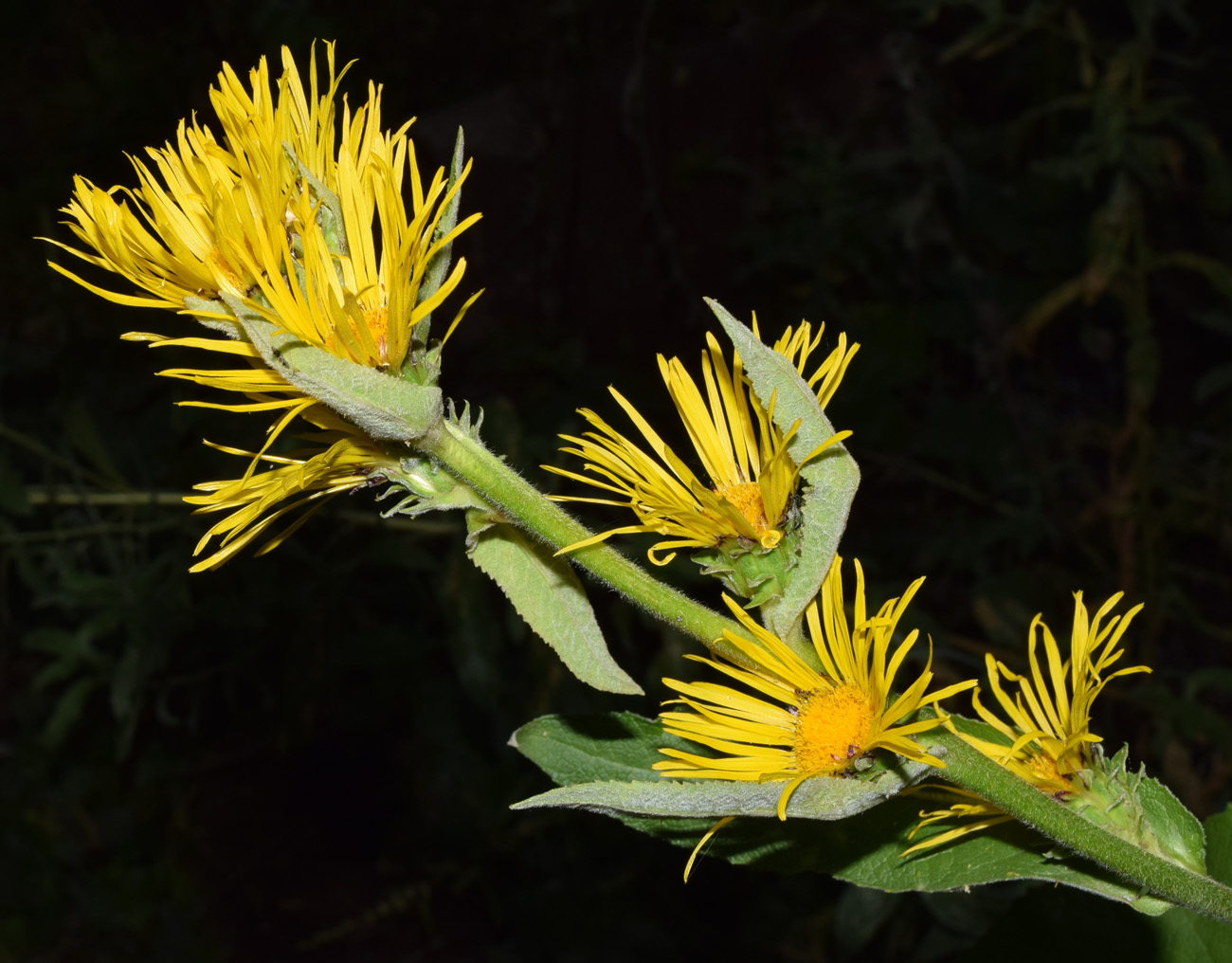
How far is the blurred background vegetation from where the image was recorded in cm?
184

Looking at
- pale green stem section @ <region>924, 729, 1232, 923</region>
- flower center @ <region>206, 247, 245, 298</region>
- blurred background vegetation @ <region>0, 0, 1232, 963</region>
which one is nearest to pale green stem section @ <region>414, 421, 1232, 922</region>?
pale green stem section @ <region>924, 729, 1232, 923</region>

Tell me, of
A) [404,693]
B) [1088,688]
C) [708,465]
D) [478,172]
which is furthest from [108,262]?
[478,172]

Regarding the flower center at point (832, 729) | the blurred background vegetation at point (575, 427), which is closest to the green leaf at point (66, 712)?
the blurred background vegetation at point (575, 427)

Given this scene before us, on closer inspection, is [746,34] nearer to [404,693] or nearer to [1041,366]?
[1041,366]

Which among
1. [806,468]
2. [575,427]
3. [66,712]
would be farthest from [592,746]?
[66,712]

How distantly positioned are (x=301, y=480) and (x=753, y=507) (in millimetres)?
266

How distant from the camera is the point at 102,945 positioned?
251 cm

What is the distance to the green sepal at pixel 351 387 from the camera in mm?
529

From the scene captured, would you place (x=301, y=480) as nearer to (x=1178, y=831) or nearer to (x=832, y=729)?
(x=832, y=729)

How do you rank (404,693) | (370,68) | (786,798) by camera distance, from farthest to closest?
(370,68)
(404,693)
(786,798)

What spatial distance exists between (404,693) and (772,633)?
1.95 metres

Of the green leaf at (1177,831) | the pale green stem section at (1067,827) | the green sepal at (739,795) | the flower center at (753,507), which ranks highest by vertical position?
the flower center at (753,507)

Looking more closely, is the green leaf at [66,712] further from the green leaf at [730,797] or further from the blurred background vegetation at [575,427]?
the green leaf at [730,797]

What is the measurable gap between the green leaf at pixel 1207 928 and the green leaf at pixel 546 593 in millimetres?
471
